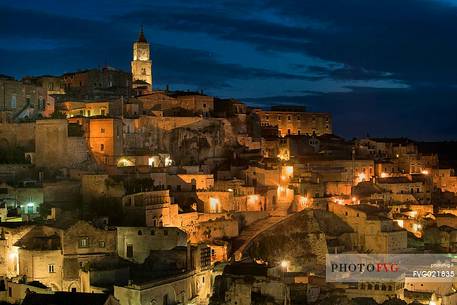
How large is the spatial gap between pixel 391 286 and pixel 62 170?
21.6 m

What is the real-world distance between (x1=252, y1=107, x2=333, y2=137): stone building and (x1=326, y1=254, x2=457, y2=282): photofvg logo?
34076 mm

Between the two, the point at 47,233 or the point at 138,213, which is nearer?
the point at 47,233

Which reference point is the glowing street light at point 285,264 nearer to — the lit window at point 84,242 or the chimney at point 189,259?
the chimney at point 189,259

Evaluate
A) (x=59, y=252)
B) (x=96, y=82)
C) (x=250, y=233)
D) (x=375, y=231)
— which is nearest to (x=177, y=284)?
(x=59, y=252)

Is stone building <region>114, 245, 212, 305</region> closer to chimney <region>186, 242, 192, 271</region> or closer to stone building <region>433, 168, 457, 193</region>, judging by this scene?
chimney <region>186, 242, 192, 271</region>

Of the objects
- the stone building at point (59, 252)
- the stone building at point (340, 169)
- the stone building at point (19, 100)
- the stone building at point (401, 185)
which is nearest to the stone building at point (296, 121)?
the stone building at point (340, 169)

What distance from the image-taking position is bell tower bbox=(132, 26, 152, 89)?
71875mm

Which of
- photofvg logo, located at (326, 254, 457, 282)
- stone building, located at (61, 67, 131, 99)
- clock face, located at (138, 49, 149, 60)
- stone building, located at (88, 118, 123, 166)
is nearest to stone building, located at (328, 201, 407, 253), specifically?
photofvg logo, located at (326, 254, 457, 282)

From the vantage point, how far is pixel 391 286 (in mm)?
32531

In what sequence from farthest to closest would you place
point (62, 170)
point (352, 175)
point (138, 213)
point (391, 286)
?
1. point (352, 175)
2. point (62, 170)
3. point (138, 213)
4. point (391, 286)

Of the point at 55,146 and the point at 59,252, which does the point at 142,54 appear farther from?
the point at 59,252

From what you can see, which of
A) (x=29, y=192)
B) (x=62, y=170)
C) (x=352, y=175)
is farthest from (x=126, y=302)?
(x=352, y=175)

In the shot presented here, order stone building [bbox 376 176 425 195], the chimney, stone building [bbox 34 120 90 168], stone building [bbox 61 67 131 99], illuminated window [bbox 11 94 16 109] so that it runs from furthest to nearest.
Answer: stone building [bbox 61 67 131 99] < stone building [bbox 376 176 425 195] < illuminated window [bbox 11 94 16 109] < stone building [bbox 34 120 90 168] < the chimney

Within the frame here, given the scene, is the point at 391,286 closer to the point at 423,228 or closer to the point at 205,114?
the point at 423,228
